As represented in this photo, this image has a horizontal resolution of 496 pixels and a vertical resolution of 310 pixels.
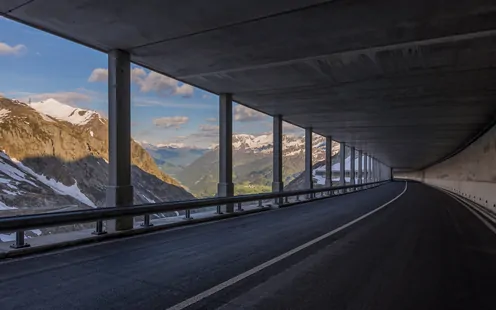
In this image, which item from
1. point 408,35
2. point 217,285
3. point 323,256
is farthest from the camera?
point 408,35

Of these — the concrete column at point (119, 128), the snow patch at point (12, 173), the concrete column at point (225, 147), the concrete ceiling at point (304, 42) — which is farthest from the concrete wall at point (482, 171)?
the snow patch at point (12, 173)

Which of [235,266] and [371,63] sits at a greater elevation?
[371,63]

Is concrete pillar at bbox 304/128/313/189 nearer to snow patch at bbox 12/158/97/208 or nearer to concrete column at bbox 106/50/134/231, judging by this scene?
snow patch at bbox 12/158/97/208

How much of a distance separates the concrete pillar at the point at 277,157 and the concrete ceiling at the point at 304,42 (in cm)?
516

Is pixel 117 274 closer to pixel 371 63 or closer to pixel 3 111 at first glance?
pixel 371 63

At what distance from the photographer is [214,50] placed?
10477 millimetres

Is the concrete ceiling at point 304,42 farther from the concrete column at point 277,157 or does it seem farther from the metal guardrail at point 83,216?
the concrete column at point 277,157

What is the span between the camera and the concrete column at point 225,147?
52.9ft

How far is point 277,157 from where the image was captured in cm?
2198

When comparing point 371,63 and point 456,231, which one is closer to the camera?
point 456,231

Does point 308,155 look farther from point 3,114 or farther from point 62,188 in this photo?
point 3,114

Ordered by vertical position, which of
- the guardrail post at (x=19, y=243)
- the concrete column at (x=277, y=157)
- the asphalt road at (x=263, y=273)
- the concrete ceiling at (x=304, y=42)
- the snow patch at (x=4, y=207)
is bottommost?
the snow patch at (x=4, y=207)

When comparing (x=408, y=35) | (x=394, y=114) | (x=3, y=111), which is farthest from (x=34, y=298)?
(x=3, y=111)

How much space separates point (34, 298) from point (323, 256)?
15.7 feet
